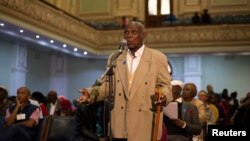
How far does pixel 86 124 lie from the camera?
4121 mm

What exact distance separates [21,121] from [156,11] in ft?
38.1

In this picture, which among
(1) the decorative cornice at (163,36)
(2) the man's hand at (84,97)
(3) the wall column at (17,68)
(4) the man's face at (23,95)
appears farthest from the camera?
(3) the wall column at (17,68)

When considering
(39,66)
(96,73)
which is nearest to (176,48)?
(96,73)

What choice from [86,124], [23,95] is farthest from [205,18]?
[86,124]

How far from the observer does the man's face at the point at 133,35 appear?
2746 mm

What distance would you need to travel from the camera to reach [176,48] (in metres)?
13.9

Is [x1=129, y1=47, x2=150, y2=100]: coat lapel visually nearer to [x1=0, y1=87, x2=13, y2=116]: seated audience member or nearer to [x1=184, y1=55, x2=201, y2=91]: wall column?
[x1=0, y1=87, x2=13, y2=116]: seated audience member

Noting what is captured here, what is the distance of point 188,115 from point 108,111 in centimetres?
155

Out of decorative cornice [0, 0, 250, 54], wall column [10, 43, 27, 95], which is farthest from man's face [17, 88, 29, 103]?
wall column [10, 43, 27, 95]

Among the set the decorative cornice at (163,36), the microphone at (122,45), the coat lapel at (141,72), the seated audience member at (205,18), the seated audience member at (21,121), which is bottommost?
the seated audience member at (21,121)

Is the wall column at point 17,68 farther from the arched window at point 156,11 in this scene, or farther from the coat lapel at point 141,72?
the coat lapel at point 141,72

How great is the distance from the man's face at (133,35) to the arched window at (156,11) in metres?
13.2

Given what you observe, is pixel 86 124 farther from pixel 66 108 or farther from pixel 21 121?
pixel 66 108

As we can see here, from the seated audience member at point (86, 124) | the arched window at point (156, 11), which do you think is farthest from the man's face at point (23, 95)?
the arched window at point (156, 11)
